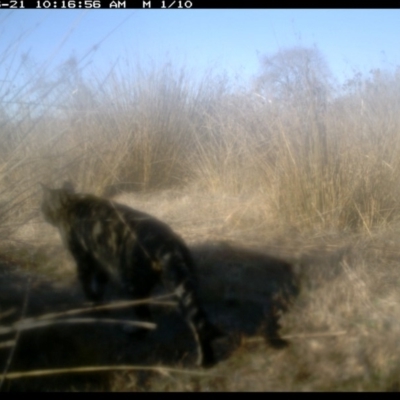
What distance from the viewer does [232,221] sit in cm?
401

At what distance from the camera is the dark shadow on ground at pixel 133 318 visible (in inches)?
98.5

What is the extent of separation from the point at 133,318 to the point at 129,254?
1.24 ft

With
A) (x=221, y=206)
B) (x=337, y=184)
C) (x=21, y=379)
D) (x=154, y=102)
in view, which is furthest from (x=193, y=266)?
(x=154, y=102)

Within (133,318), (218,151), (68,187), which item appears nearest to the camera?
(133,318)

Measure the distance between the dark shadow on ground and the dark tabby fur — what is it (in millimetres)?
110

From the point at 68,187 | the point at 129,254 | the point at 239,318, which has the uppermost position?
the point at 68,187

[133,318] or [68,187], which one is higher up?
[68,187]

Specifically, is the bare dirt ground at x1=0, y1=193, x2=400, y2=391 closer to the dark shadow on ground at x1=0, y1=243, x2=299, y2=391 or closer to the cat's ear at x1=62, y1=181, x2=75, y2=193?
the dark shadow on ground at x1=0, y1=243, x2=299, y2=391

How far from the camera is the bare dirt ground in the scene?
95.4 inches

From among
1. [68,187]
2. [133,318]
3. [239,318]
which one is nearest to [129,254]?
[133,318]

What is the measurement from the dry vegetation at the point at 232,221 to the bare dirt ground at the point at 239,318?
11mm

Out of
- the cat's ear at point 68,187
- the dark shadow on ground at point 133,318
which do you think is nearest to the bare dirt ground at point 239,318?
the dark shadow on ground at point 133,318

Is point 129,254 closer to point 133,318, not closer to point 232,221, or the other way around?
point 133,318

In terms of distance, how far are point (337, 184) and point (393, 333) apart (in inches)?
61.7
